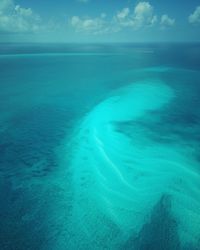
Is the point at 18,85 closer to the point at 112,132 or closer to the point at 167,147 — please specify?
the point at 112,132

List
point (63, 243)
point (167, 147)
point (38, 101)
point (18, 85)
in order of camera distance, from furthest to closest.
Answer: point (18, 85) < point (38, 101) < point (167, 147) < point (63, 243)

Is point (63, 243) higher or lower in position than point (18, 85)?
lower

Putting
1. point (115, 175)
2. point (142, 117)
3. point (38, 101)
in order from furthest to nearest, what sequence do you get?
point (38, 101), point (142, 117), point (115, 175)

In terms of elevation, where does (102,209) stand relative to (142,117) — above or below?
below

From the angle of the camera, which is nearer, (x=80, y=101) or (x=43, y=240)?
(x=43, y=240)

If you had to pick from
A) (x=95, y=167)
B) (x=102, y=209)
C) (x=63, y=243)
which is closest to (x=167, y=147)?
(x=95, y=167)

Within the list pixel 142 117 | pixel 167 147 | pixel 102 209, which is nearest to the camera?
pixel 102 209

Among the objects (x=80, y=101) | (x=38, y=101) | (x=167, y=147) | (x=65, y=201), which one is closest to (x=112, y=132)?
(x=167, y=147)

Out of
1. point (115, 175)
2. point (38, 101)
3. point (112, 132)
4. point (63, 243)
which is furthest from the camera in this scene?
point (38, 101)

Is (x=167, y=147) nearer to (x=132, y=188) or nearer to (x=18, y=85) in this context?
(x=132, y=188)
